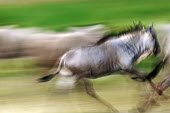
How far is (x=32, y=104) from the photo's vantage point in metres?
3.89

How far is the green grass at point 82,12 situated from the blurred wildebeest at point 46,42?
2.93 ft

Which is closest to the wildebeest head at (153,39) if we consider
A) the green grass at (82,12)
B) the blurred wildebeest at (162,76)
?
the blurred wildebeest at (162,76)

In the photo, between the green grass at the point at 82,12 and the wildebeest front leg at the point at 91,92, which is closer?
the wildebeest front leg at the point at 91,92

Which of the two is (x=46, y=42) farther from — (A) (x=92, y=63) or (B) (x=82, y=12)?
(B) (x=82, y=12)

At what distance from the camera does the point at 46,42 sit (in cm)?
398

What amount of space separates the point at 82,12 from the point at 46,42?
6.03 feet

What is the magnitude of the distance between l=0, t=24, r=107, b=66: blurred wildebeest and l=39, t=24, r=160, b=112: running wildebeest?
0.31ft

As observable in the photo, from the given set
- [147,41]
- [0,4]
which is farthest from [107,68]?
[0,4]

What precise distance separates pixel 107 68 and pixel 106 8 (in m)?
2.29

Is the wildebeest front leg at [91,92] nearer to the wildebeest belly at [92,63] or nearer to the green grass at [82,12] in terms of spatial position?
the wildebeest belly at [92,63]

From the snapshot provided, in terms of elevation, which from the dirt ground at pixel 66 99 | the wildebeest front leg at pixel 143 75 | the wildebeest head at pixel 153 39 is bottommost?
the dirt ground at pixel 66 99

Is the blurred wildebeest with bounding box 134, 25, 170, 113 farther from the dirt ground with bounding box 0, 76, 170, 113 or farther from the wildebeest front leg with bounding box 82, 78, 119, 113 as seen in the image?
the wildebeest front leg with bounding box 82, 78, 119, 113

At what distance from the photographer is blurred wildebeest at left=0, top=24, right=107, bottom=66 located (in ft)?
12.6

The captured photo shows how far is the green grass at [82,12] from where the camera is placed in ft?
17.9
